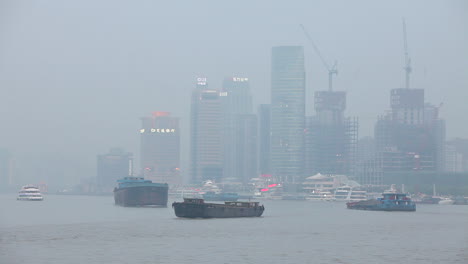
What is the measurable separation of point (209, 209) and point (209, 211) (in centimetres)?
61

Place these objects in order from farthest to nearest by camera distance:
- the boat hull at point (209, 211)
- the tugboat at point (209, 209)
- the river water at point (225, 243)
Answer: the tugboat at point (209, 209) → the boat hull at point (209, 211) → the river water at point (225, 243)

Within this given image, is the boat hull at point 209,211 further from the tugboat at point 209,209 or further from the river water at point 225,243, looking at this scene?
the river water at point 225,243

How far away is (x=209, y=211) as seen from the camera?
536ft

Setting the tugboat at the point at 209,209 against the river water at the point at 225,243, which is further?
the tugboat at the point at 209,209

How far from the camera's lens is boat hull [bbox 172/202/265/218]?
527ft

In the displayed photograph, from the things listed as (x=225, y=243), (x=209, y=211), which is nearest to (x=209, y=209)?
(x=209, y=211)

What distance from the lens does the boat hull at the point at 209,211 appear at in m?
161

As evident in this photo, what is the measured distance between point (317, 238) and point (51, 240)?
1449 inches

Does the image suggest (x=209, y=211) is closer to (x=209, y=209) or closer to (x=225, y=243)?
(x=209, y=209)

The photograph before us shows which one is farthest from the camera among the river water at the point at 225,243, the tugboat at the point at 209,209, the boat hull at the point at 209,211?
the tugboat at the point at 209,209

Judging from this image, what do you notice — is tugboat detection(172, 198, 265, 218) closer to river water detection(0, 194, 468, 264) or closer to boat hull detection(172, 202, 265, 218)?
boat hull detection(172, 202, 265, 218)

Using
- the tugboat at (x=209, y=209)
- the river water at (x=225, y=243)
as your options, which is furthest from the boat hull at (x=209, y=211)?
the river water at (x=225, y=243)

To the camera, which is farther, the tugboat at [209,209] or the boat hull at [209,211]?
the tugboat at [209,209]

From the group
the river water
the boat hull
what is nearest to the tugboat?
the boat hull
